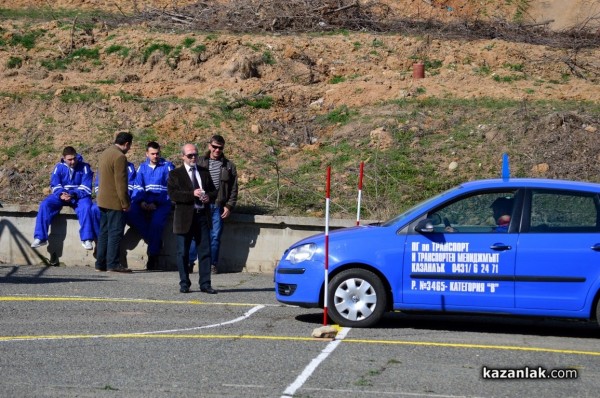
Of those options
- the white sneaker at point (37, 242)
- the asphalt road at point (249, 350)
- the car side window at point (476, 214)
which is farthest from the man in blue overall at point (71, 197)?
the car side window at point (476, 214)

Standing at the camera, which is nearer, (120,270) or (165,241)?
(120,270)

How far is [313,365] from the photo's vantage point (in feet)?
29.0

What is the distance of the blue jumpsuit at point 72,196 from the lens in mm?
15773

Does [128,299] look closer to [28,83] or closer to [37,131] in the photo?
[37,131]

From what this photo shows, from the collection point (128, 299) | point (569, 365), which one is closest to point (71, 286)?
point (128, 299)

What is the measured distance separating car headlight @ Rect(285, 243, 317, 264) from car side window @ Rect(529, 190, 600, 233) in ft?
7.45

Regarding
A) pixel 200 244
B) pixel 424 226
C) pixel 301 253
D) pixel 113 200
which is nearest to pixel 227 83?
pixel 113 200

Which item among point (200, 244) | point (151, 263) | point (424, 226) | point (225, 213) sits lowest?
point (151, 263)

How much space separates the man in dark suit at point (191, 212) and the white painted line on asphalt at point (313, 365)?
302 cm

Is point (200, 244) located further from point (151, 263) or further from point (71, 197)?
point (71, 197)

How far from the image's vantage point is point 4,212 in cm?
1639

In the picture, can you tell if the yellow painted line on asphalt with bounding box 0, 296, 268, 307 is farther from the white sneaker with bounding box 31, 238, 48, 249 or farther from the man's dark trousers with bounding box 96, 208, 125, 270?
the white sneaker with bounding box 31, 238, 48, 249

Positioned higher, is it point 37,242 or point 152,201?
point 152,201

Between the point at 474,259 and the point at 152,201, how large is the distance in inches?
260
